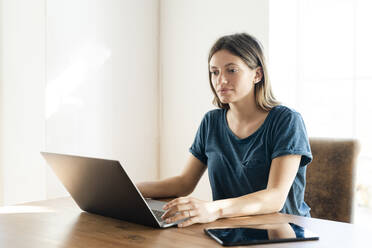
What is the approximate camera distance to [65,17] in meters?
2.56

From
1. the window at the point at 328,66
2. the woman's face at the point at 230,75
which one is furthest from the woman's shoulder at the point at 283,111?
the window at the point at 328,66

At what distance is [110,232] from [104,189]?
0.12 m

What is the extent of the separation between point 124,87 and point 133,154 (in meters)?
0.49

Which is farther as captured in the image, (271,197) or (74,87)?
(74,87)

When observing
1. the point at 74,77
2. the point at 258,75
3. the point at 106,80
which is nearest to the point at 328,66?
the point at 258,75

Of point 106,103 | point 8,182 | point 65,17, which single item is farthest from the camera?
point 106,103

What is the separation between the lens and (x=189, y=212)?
115 centimetres

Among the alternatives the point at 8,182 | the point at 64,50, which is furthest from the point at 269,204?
the point at 64,50

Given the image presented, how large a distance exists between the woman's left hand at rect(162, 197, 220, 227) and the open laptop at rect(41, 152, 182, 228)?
2cm

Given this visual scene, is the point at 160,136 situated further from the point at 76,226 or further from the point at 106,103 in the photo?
the point at 76,226

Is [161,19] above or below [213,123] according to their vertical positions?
above

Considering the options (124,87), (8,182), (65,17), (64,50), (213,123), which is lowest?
(8,182)

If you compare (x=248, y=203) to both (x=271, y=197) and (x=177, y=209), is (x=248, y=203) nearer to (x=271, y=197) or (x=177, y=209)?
(x=271, y=197)

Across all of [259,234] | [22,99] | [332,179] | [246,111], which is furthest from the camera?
[22,99]
